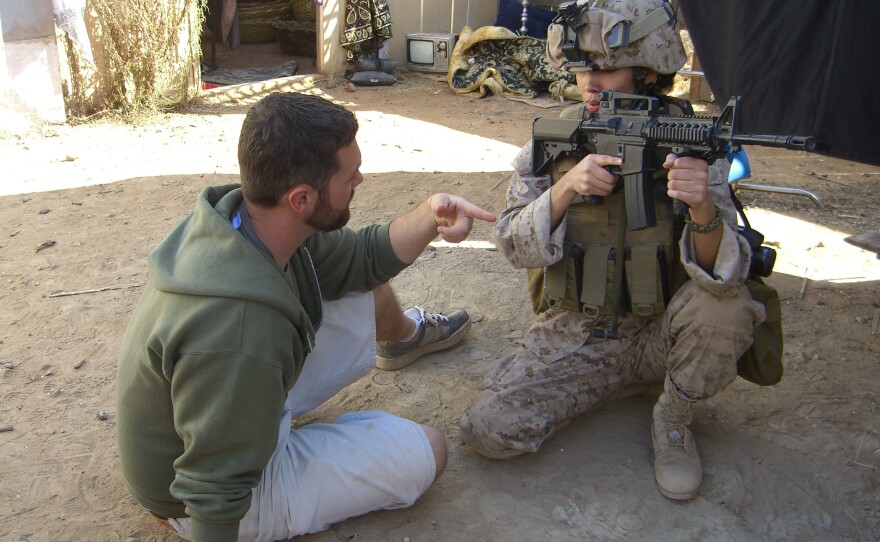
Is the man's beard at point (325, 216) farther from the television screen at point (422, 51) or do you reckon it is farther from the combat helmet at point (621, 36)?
the television screen at point (422, 51)

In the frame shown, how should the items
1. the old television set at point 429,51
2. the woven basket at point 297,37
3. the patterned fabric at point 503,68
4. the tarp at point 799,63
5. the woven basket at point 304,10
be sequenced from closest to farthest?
1. the tarp at point 799,63
2. the patterned fabric at point 503,68
3. the old television set at point 429,51
4. the woven basket at point 297,37
5. the woven basket at point 304,10

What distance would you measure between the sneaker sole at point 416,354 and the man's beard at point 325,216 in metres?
1.17

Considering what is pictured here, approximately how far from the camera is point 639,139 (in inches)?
92.7

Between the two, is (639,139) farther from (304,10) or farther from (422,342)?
(304,10)

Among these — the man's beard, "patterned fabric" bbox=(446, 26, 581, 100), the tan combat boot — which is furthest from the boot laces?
"patterned fabric" bbox=(446, 26, 581, 100)

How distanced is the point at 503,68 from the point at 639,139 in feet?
24.3

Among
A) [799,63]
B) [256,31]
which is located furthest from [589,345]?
[256,31]

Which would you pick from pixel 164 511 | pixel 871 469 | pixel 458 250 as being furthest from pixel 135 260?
pixel 871 469

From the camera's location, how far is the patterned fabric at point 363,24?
9.46 metres

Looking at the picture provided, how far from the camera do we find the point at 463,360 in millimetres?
3410

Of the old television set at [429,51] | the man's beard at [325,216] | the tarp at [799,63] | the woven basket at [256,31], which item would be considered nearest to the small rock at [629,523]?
the man's beard at [325,216]

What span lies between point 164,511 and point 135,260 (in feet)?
8.29

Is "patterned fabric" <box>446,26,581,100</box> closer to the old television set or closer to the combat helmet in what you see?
the old television set

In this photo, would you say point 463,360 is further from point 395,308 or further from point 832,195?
point 832,195
